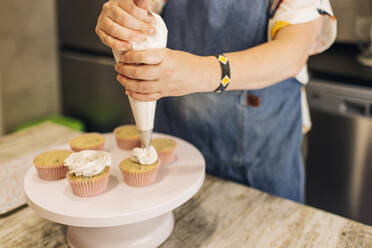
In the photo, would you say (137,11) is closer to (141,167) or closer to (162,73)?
(162,73)

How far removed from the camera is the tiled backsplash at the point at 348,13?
7.30 ft

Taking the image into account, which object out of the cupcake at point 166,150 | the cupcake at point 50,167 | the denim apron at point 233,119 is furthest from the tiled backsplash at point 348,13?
the cupcake at point 50,167

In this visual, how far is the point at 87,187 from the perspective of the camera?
2.48 ft

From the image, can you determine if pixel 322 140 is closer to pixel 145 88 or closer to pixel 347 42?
pixel 347 42

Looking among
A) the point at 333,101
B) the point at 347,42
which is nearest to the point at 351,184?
the point at 333,101

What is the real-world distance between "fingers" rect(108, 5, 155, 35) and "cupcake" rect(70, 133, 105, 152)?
35 cm

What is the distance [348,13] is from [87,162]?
2.04m

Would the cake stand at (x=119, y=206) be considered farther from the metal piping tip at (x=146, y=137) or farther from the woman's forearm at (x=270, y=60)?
the woman's forearm at (x=270, y=60)

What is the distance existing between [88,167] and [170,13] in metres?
0.61

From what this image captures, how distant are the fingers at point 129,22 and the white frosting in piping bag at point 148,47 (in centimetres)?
1

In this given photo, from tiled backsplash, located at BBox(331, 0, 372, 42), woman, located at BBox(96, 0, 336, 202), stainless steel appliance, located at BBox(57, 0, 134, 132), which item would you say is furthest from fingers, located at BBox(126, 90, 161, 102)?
tiled backsplash, located at BBox(331, 0, 372, 42)

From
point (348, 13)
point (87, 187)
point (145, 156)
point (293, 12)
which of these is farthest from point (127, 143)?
point (348, 13)

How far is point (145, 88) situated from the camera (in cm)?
72

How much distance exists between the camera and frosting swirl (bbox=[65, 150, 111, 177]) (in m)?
0.79
